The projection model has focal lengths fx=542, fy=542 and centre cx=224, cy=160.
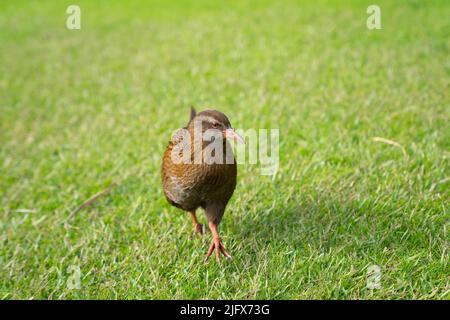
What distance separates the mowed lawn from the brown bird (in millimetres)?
326

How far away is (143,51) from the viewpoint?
781cm

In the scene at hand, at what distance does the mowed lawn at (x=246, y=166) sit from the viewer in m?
3.06

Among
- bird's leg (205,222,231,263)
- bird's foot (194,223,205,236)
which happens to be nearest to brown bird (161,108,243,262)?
bird's leg (205,222,231,263)

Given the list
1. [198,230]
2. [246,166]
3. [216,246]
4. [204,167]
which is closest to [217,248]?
[216,246]

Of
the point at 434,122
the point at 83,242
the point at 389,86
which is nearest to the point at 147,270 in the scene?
the point at 83,242

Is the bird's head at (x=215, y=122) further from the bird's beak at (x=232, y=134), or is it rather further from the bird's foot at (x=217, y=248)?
the bird's foot at (x=217, y=248)

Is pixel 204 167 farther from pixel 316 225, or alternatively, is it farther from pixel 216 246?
pixel 316 225

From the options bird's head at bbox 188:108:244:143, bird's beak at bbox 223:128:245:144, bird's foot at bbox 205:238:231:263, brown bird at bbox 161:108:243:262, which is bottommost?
bird's foot at bbox 205:238:231:263

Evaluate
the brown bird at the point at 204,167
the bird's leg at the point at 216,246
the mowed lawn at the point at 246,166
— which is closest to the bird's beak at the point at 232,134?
the brown bird at the point at 204,167

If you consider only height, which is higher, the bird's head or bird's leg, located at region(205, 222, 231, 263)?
the bird's head

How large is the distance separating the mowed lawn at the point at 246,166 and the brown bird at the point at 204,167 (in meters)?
0.33

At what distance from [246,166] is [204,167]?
149 centimetres

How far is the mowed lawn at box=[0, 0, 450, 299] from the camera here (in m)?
3.06

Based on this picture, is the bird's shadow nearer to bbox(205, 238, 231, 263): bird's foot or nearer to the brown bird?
bbox(205, 238, 231, 263): bird's foot
